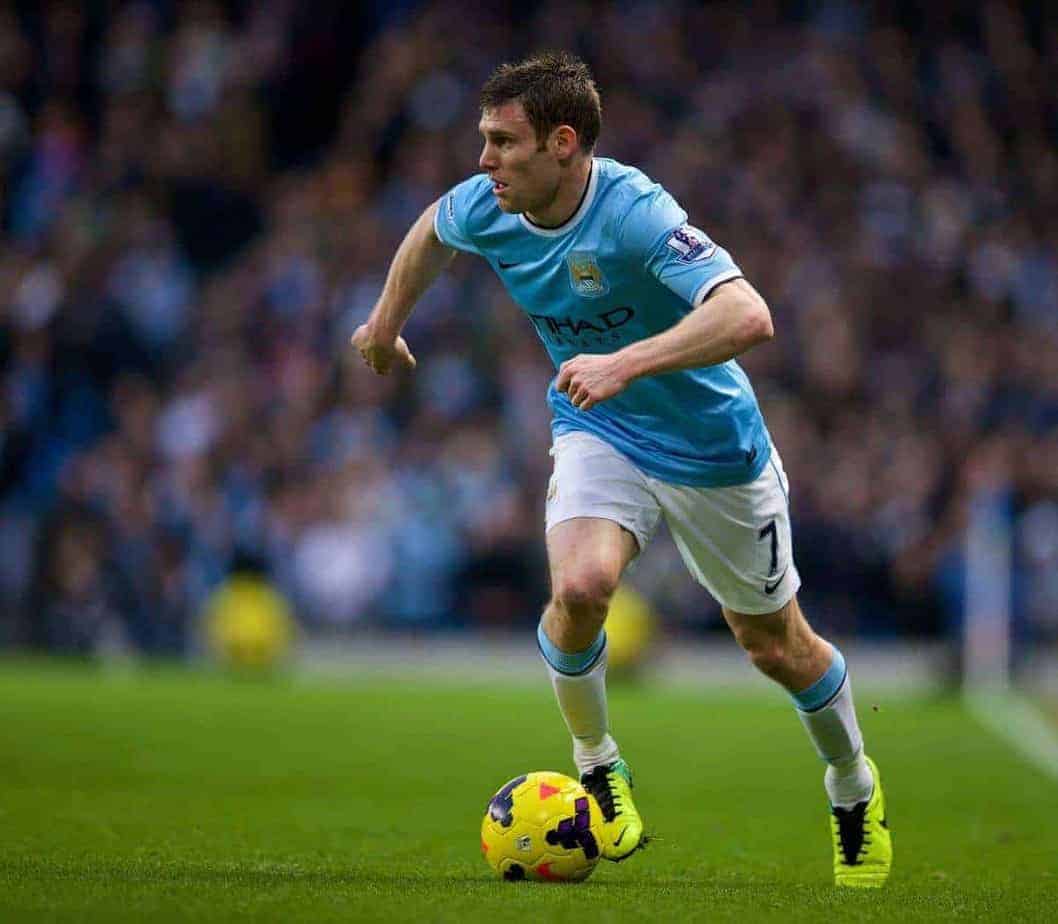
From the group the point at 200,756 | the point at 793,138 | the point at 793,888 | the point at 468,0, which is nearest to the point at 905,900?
the point at 793,888

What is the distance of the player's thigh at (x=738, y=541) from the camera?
6.05 metres

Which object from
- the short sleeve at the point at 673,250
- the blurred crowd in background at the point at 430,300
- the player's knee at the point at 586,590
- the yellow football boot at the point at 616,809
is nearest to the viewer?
the short sleeve at the point at 673,250

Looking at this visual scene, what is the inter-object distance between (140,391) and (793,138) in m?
6.83

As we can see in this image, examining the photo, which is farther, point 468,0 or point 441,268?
point 468,0

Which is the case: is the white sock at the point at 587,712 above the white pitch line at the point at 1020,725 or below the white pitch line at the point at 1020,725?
above

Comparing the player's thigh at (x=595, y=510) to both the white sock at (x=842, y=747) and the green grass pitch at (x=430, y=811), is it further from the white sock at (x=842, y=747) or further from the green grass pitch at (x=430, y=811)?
the green grass pitch at (x=430, y=811)

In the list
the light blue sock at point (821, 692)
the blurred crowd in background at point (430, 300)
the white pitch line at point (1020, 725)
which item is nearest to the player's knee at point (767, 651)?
the light blue sock at point (821, 692)

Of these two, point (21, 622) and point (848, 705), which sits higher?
point (848, 705)

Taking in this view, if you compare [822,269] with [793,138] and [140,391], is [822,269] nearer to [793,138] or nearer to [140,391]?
[793,138]

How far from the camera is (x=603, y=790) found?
244 inches

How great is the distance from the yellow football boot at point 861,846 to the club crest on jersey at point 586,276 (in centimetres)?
174

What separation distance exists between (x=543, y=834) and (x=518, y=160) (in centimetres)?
191

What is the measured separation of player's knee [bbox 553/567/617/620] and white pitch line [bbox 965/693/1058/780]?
175 inches

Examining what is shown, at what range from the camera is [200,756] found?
966 centimetres
